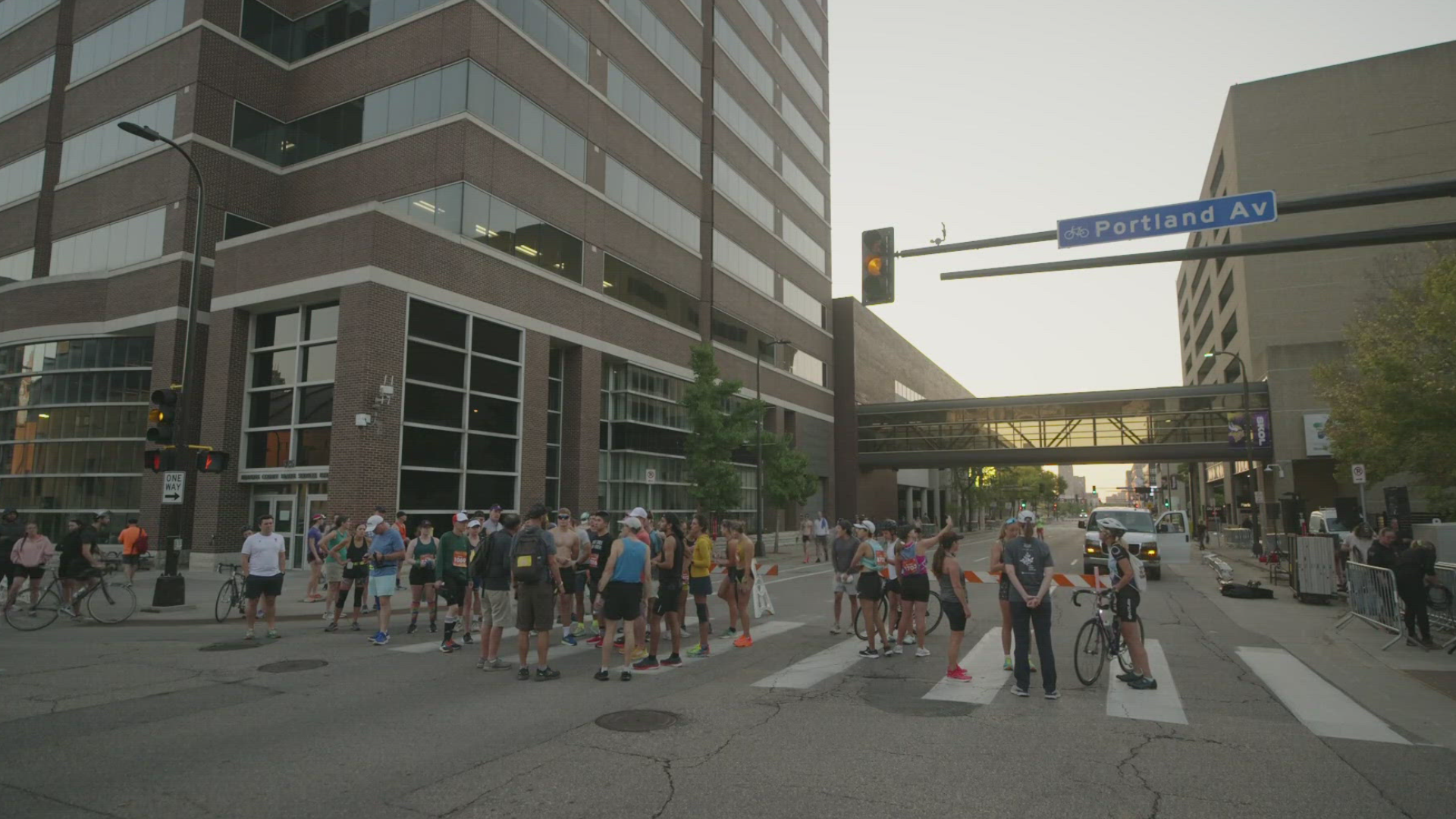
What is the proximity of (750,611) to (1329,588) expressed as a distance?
40.3 feet

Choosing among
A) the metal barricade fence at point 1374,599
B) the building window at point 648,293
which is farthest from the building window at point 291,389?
the metal barricade fence at point 1374,599

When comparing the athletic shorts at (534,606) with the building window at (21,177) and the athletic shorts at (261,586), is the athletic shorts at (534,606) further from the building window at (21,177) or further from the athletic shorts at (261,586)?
the building window at (21,177)

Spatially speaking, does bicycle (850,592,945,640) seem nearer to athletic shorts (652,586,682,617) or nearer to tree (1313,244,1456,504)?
athletic shorts (652,586,682,617)

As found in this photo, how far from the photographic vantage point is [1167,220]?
34.6ft

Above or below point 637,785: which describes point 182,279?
above

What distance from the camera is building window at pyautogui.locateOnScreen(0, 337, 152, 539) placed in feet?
87.8

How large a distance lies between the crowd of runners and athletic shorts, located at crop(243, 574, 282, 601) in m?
0.02

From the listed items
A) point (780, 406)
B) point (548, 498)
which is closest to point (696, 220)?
point (780, 406)

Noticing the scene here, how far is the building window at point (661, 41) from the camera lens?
3481cm

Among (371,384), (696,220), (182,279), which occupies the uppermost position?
(696,220)

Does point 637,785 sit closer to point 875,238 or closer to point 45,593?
point 875,238

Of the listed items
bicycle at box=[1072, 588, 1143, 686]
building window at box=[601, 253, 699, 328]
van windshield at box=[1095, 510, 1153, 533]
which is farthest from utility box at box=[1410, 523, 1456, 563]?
building window at box=[601, 253, 699, 328]

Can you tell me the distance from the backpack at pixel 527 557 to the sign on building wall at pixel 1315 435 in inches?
1760

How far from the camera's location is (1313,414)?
138 feet
